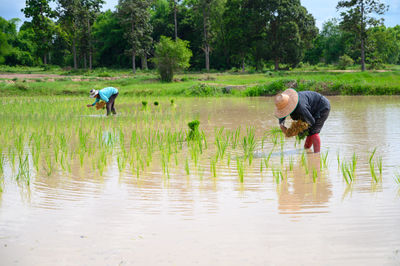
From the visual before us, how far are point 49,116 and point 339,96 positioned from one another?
486 inches

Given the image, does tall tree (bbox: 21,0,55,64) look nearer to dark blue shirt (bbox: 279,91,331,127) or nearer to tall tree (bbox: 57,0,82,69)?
tall tree (bbox: 57,0,82,69)

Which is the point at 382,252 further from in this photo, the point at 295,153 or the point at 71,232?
the point at 295,153

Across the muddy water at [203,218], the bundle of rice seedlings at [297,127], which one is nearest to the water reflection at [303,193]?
the muddy water at [203,218]

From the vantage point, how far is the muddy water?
2.57 meters

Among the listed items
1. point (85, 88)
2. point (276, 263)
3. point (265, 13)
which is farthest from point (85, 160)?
point (265, 13)

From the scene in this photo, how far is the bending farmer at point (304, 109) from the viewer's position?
5.25m

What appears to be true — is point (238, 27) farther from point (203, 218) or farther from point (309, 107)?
point (203, 218)

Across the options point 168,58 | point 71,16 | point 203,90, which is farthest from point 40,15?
point 203,90

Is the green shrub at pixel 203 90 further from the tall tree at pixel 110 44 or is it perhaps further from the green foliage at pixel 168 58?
the tall tree at pixel 110 44

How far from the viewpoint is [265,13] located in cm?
3862

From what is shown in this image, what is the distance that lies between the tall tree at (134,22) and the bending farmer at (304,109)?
32.9 metres

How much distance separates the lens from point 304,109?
537 centimetres

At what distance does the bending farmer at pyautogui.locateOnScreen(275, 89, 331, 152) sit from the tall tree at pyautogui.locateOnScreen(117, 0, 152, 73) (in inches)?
1294

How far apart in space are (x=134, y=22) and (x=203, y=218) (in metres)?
38.0
